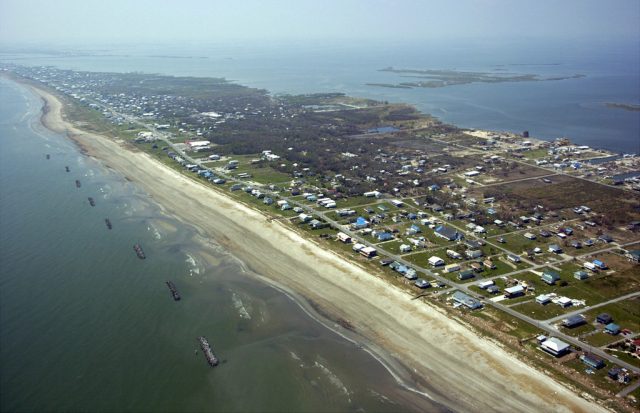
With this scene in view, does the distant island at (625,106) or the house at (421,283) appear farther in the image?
the distant island at (625,106)

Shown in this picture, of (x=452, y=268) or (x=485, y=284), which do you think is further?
(x=452, y=268)

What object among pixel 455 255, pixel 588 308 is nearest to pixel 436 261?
pixel 455 255

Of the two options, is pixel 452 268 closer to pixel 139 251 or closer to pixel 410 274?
pixel 410 274

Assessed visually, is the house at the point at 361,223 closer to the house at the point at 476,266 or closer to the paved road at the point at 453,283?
the paved road at the point at 453,283

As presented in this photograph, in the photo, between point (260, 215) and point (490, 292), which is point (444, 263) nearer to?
point (490, 292)

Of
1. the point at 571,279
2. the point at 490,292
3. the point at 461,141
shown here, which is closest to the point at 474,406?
the point at 490,292

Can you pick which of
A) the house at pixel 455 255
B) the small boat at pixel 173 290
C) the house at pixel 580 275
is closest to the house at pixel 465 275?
the house at pixel 455 255
